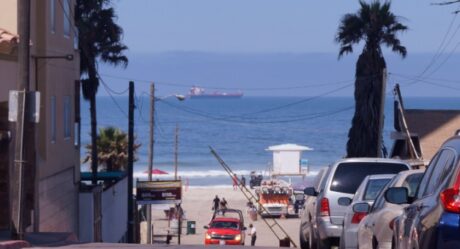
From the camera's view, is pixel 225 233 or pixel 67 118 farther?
pixel 225 233

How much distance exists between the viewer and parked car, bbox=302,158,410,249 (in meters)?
17.2

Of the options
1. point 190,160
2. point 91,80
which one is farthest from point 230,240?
point 190,160

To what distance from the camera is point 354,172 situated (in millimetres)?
17812

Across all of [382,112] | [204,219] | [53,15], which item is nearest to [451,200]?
[53,15]

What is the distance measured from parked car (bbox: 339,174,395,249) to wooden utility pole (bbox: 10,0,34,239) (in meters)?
6.59

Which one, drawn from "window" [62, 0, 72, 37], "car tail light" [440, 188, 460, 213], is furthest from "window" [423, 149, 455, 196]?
"window" [62, 0, 72, 37]

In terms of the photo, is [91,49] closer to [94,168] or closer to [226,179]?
[94,168]

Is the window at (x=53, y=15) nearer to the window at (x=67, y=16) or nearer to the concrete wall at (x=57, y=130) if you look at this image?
the concrete wall at (x=57, y=130)

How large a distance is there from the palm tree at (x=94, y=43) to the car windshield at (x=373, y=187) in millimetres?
26169

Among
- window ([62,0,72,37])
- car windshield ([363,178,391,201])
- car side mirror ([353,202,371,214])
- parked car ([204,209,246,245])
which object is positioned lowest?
parked car ([204,209,246,245])

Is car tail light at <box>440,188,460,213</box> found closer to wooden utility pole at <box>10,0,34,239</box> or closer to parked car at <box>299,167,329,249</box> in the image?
parked car at <box>299,167,329,249</box>

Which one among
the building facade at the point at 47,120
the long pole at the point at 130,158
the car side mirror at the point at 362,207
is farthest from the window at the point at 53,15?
the car side mirror at the point at 362,207

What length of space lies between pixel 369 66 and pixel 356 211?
1180 inches

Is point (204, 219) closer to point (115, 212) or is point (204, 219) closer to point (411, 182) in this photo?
point (115, 212)
